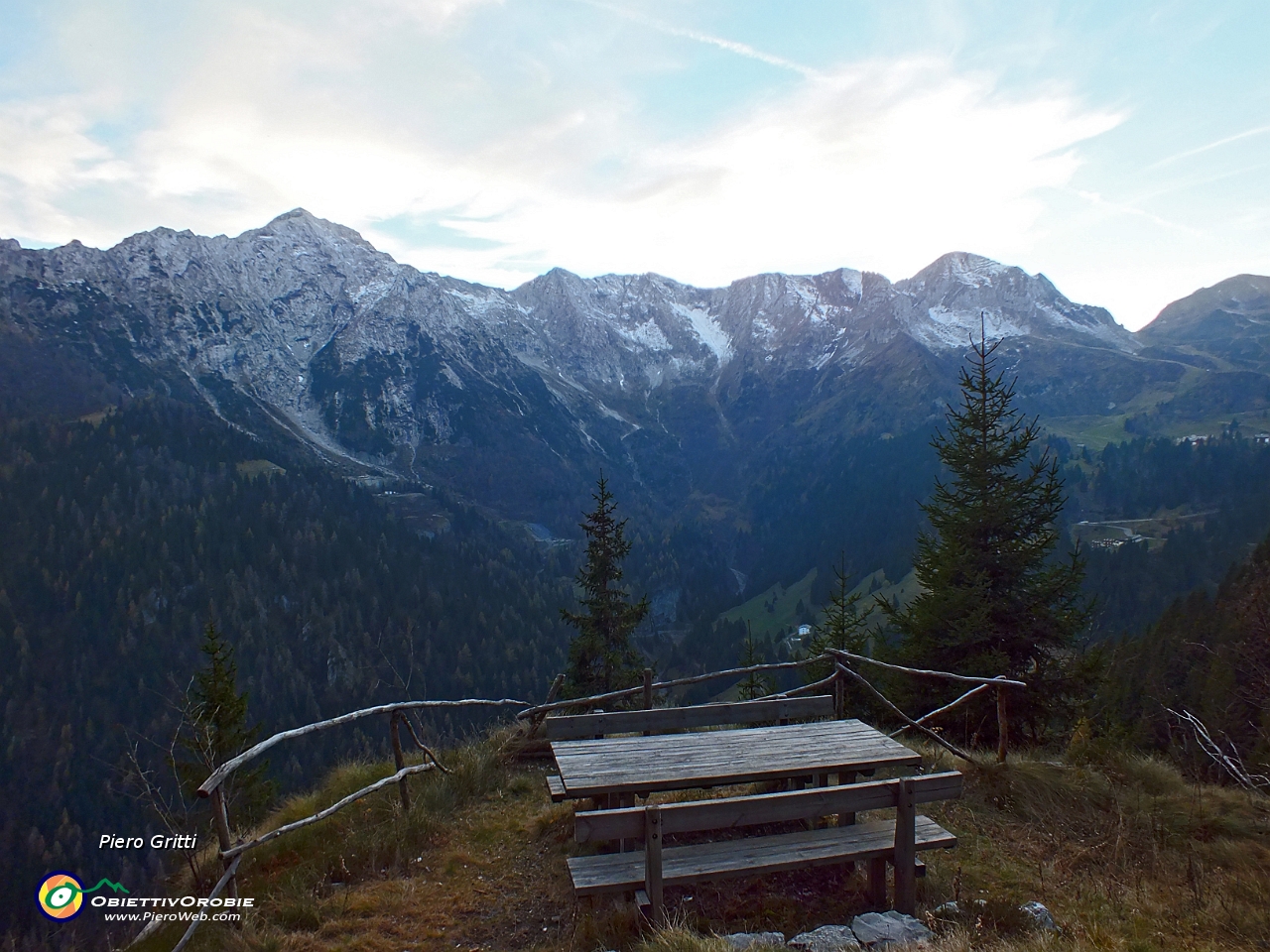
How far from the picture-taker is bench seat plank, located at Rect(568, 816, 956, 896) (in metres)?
6.02

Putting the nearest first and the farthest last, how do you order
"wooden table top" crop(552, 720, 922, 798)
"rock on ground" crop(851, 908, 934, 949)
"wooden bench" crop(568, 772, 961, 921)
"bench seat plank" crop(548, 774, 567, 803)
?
1. "rock on ground" crop(851, 908, 934, 949)
2. "wooden bench" crop(568, 772, 961, 921)
3. "wooden table top" crop(552, 720, 922, 798)
4. "bench seat plank" crop(548, 774, 567, 803)

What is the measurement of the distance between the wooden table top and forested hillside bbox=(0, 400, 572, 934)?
9861 cm

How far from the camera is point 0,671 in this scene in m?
116

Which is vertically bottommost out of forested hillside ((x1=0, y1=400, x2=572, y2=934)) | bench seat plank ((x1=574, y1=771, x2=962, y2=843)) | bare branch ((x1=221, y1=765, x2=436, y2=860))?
forested hillside ((x1=0, y1=400, x2=572, y2=934))

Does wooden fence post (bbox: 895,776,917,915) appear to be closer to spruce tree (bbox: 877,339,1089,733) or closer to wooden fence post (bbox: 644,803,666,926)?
wooden fence post (bbox: 644,803,666,926)

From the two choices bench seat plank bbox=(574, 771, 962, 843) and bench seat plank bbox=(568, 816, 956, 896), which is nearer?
bench seat plank bbox=(574, 771, 962, 843)

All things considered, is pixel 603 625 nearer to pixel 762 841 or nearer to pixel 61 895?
pixel 61 895

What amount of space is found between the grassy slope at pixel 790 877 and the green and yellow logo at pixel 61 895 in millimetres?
1671

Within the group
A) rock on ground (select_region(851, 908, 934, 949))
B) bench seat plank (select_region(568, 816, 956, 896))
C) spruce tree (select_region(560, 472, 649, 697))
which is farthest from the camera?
spruce tree (select_region(560, 472, 649, 697))

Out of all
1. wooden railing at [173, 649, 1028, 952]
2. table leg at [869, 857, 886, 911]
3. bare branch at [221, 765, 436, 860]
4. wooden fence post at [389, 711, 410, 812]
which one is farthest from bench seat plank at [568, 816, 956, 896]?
wooden fence post at [389, 711, 410, 812]

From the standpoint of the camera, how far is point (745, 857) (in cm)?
622

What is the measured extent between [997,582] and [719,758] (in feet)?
33.4

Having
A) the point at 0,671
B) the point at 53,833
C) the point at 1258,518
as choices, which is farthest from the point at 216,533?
the point at 1258,518

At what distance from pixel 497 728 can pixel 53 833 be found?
4707 inches
